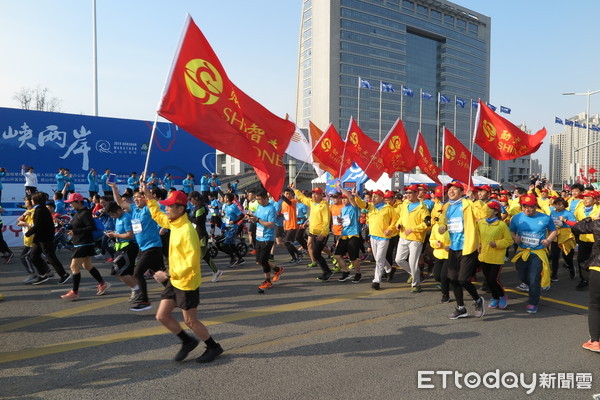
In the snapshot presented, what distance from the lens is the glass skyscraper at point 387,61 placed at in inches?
3452

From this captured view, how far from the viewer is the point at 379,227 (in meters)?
7.88

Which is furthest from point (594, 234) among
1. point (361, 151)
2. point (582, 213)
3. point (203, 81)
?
point (361, 151)

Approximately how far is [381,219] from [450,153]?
356 centimetres

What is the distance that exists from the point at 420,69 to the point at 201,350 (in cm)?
10855

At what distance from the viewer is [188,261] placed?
4340 mm

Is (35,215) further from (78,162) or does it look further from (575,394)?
(78,162)

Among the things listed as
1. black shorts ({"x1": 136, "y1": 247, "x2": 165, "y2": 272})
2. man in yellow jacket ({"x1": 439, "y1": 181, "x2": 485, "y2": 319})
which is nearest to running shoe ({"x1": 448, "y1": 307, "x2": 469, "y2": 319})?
man in yellow jacket ({"x1": 439, "y1": 181, "x2": 485, "y2": 319})

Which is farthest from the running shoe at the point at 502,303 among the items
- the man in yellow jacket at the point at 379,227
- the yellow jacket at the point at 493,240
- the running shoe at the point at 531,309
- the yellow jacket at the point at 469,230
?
the man in yellow jacket at the point at 379,227

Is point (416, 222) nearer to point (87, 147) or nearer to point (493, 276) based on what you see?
point (493, 276)

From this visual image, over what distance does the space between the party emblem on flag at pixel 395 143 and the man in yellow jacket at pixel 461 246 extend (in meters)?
4.73

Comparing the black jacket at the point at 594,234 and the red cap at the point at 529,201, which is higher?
the red cap at the point at 529,201

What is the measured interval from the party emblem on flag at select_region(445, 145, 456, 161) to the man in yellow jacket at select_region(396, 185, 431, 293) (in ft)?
9.59

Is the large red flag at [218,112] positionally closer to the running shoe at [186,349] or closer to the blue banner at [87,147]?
the running shoe at [186,349]

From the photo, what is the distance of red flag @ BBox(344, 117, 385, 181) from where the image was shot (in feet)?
36.4
